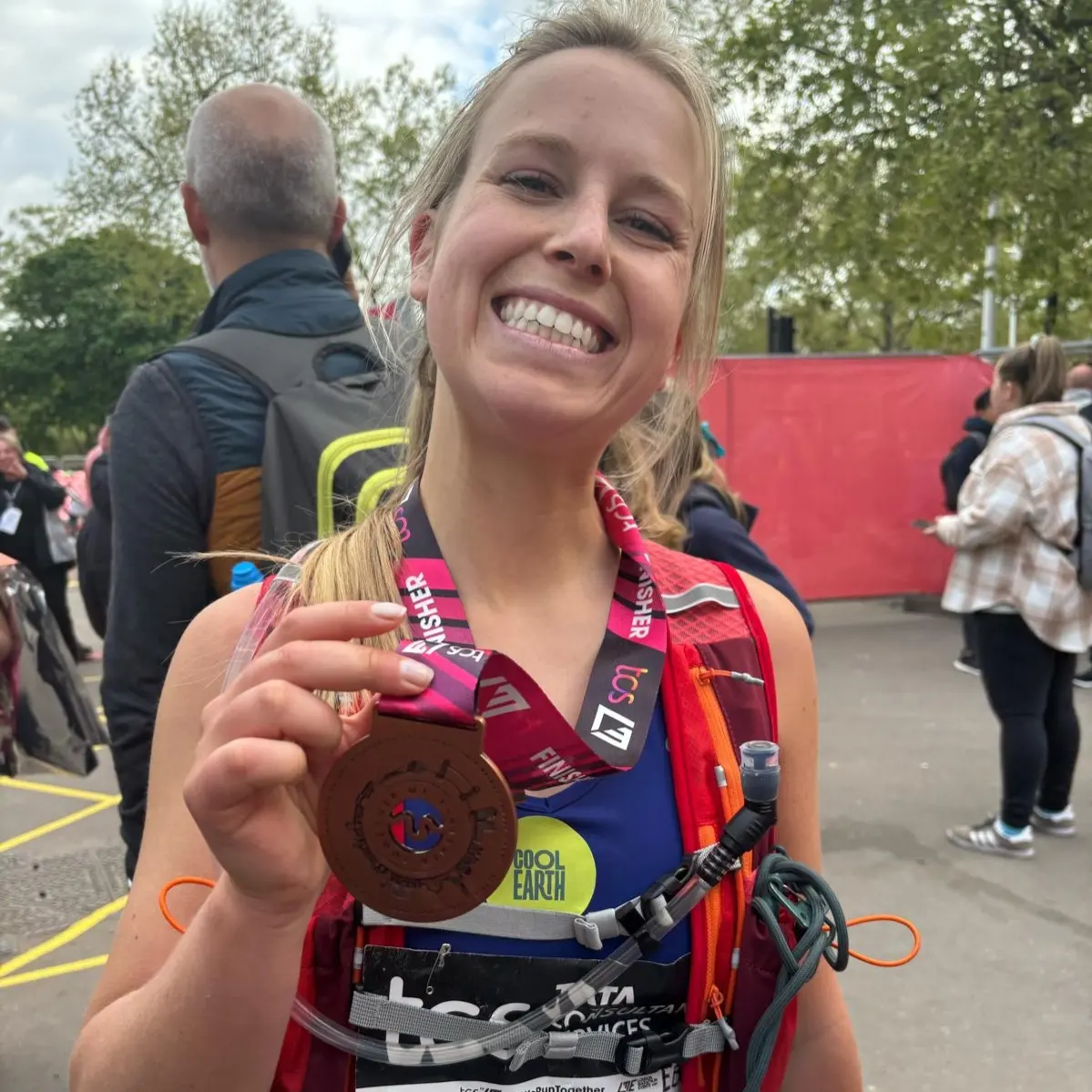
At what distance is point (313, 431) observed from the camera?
179 centimetres

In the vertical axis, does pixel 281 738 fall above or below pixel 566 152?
below

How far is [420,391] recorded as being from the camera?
1.51 m

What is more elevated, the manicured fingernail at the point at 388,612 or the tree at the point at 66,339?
the tree at the point at 66,339

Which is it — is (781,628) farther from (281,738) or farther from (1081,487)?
(1081,487)

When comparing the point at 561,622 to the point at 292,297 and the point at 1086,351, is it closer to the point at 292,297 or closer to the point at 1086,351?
the point at 292,297

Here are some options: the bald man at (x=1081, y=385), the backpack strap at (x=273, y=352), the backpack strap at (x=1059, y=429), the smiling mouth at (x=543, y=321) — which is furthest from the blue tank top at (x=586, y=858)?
the bald man at (x=1081, y=385)

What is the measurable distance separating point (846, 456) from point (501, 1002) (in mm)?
9064

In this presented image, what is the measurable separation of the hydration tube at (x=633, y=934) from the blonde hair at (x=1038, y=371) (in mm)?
4413

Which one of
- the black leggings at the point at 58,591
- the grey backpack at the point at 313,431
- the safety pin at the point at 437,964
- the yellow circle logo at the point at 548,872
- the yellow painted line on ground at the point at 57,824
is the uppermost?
the grey backpack at the point at 313,431

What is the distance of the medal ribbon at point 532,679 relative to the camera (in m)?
0.88

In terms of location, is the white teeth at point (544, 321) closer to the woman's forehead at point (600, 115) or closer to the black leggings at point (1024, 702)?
the woman's forehead at point (600, 115)

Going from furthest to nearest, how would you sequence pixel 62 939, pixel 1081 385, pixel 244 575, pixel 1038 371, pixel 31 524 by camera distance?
pixel 1081 385 < pixel 31 524 < pixel 1038 371 < pixel 62 939 < pixel 244 575

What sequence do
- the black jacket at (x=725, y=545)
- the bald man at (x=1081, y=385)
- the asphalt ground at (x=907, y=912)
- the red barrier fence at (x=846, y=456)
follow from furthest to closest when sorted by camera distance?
1. the red barrier fence at (x=846, y=456)
2. the bald man at (x=1081, y=385)
3. the asphalt ground at (x=907, y=912)
4. the black jacket at (x=725, y=545)

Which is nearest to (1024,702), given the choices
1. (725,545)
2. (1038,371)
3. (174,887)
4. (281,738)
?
(1038,371)
